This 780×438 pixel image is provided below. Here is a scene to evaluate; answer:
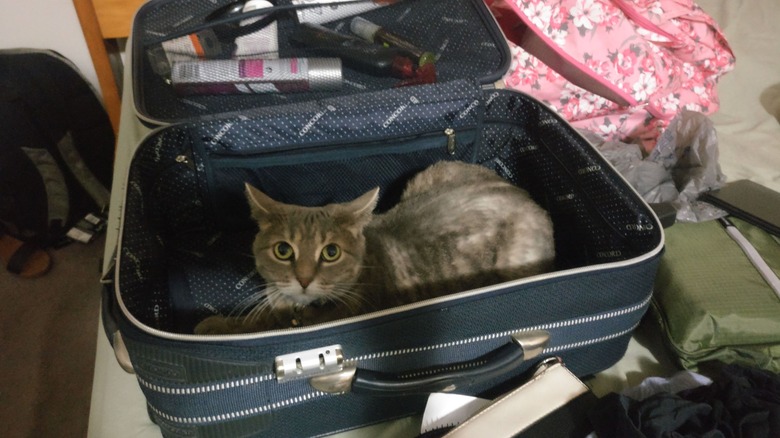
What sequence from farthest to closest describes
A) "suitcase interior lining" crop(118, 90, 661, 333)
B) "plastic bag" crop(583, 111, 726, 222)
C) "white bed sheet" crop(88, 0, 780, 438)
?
1. "plastic bag" crop(583, 111, 726, 222)
2. "suitcase interior lining" crop(118, 90, 661, 333)
3. "white bed sheet" crop(88, 0, 780, 438)

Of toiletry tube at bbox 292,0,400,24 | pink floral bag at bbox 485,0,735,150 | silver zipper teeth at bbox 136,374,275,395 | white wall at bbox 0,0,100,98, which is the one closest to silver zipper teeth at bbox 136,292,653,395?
silver zipper teeth at bbox 136,374,275,395

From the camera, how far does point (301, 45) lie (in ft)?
3.88

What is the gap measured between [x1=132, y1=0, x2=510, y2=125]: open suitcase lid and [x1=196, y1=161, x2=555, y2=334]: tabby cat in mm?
254

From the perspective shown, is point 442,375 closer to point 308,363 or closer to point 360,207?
point 308,363

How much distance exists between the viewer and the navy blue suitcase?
2.05 ft

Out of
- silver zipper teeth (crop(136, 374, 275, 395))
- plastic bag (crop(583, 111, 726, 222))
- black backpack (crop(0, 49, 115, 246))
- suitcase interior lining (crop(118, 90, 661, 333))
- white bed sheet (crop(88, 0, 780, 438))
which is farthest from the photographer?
black backpack (crop(0, 49, 115, 246))

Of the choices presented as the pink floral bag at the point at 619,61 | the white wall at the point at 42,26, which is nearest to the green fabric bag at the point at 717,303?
the pink floral bag at the point at 619,61

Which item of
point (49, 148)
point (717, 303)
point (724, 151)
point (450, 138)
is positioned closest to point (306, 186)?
point (450, 138)

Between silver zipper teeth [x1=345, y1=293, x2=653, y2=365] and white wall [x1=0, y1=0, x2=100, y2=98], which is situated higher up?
white wall [x1=0, y1=0, x2=100, y2=98]

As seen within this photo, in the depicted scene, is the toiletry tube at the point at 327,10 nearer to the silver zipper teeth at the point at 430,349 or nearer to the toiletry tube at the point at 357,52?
the toiletry tube at the point at 357,52

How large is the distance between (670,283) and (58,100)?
1.56 meters

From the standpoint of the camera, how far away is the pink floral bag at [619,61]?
3.82 feet

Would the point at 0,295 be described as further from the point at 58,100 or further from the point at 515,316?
the point at 515,316

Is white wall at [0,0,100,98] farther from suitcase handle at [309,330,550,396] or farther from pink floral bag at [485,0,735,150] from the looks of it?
suitcase handle at [309,330,550,396]
